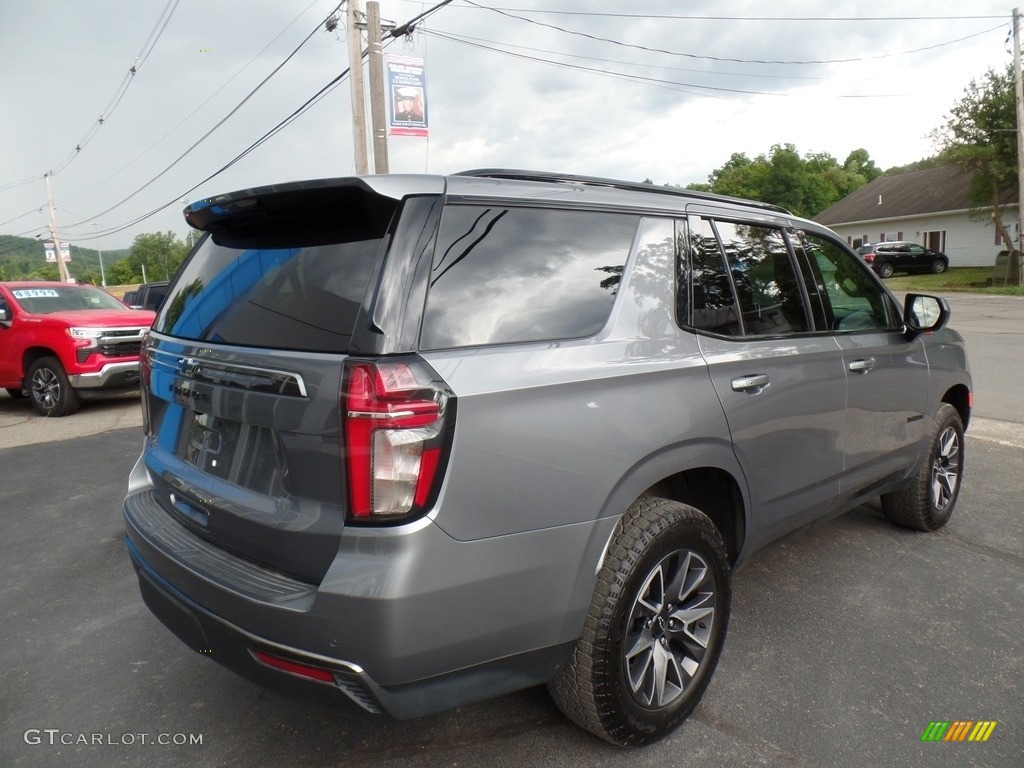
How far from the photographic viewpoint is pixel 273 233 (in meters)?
2.43

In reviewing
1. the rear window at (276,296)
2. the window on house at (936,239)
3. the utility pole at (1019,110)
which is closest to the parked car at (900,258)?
the window on house at (936,239)

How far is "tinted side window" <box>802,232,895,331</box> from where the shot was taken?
3479 millimetres

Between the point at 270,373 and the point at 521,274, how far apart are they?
0.77 meters

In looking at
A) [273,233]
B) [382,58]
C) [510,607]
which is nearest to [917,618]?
[510,607]

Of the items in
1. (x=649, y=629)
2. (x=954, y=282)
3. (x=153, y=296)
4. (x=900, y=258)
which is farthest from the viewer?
(x=900, y=258)

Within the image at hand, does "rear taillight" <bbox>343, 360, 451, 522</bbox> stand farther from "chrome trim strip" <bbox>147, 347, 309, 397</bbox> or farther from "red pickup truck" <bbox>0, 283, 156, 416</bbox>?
"red pickup truck" <bbox>0, 283, 156, 416</bbox>

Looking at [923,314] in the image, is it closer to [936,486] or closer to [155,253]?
[936,486]

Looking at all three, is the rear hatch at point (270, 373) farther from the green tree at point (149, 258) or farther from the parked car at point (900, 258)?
the green tree at point (149, 258)

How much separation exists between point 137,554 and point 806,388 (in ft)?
8.51

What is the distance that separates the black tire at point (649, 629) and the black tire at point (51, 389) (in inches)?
339

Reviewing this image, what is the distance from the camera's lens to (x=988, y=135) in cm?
2770

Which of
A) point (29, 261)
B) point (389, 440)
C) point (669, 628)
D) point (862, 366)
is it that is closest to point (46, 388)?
point (389, 440)

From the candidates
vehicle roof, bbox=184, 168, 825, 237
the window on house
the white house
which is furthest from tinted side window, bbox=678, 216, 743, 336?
the window on house

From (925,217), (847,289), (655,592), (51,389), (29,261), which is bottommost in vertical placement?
(655,592)
